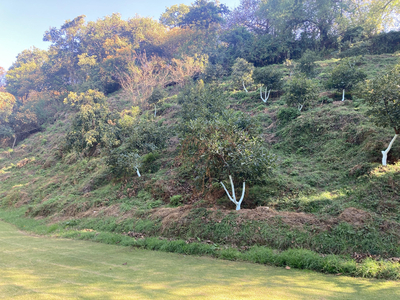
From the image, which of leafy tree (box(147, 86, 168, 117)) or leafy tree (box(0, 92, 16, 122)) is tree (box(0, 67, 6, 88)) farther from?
leafy tree (box(147, 86, 168, 117))

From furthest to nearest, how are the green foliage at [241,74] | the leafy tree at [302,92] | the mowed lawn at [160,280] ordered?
the green foliage at [241,74]
the leafy tree at [302,92]
the mowed lawn at [160,280]

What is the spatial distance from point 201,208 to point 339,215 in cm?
511

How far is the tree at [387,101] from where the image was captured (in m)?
9.26

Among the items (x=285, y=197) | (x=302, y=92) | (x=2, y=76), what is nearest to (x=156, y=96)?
(x=302, y=92)

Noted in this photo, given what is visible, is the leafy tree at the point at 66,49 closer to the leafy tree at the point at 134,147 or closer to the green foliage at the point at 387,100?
the leafy tree at the point at 134,147

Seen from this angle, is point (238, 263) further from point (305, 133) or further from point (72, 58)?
point (72, 58)

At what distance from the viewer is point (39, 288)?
4078 millimetres

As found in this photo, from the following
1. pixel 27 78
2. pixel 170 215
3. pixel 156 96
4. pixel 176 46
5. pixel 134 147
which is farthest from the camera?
pixel 27 78

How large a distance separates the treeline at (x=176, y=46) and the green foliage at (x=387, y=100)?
21824mm

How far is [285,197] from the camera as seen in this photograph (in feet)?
32.3

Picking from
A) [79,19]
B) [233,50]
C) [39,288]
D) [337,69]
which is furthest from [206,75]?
[79,19]

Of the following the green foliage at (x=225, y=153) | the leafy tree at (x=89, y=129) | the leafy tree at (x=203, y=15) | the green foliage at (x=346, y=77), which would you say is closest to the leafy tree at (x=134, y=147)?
the leafy tree at (x=89, y=129)

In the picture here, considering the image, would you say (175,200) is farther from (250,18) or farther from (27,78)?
(27,78)

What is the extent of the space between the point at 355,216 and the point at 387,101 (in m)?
5.53
